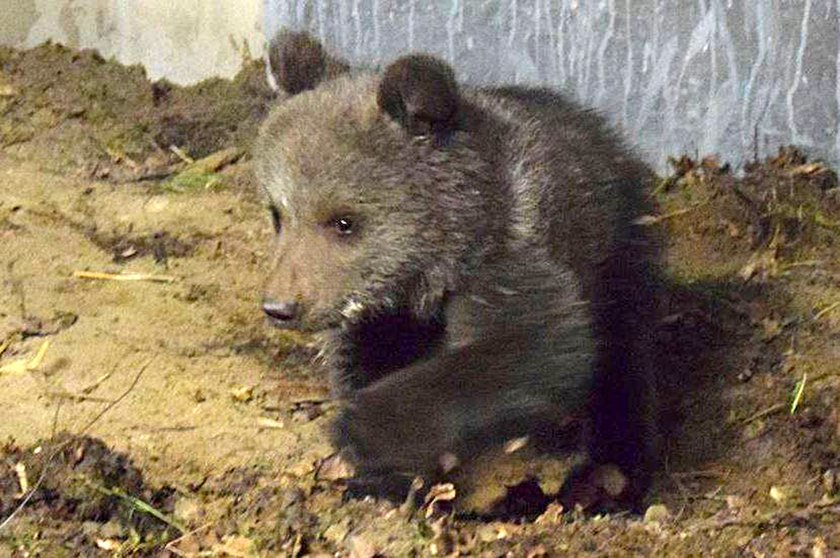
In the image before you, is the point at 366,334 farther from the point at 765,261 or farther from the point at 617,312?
the point at 765,261

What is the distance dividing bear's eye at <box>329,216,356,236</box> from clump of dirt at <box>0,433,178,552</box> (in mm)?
1033

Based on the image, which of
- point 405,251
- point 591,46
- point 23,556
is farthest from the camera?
point 591,46

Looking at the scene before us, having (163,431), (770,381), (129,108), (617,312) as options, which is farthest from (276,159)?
(129,108)

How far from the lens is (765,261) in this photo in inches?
215

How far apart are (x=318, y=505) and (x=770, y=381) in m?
1.81

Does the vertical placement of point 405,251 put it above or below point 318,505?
above

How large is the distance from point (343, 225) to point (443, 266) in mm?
366

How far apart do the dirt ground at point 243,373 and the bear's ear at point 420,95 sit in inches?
47.3

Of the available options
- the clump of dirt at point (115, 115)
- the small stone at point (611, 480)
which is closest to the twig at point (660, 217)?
the small stone at point (611, 480)

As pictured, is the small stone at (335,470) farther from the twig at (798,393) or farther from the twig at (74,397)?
the twig at (798,393)

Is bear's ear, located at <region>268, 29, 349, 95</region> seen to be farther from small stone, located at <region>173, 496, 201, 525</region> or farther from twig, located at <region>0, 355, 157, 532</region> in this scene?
small stone, located at <region>173, 496, 201, 525</region>

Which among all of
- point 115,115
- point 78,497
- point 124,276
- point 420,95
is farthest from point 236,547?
point 115,115

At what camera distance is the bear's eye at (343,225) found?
429 centimetres

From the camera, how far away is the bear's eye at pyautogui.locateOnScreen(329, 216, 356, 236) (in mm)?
4293
